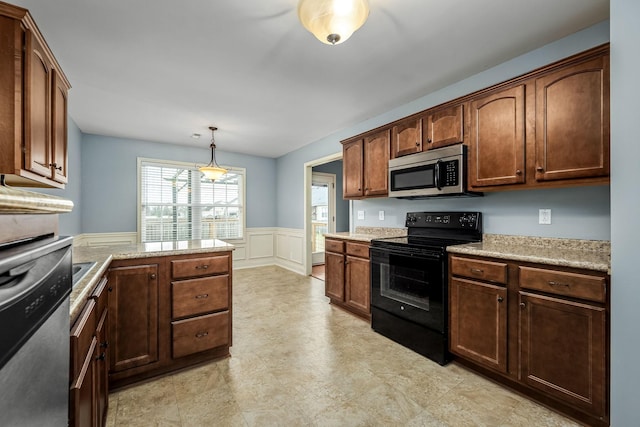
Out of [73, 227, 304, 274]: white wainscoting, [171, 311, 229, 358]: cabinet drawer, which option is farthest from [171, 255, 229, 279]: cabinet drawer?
[73, 227, 304, 274]: white wainscoting

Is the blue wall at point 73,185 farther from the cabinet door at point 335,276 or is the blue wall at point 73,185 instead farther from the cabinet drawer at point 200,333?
the cabinet door at point 335,276

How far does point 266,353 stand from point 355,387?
0.85 m

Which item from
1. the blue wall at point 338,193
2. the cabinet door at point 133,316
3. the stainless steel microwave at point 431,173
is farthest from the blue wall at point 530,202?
the blue wall at point 338,193

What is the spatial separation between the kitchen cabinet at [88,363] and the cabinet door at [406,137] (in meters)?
2.73

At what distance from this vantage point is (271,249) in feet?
20.8

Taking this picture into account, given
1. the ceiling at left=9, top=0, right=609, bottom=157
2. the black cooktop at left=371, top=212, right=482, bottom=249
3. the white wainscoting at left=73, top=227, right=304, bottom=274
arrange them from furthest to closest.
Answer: the white wainscoting at left=73, top=227, right=304, bottom=274, the black cooktop at left=371, top=212, right=482, bottom=249, the ceiling at left=9, top=0, right=609, bottom=157

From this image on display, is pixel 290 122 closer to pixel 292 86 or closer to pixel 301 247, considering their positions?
pixel 292 86

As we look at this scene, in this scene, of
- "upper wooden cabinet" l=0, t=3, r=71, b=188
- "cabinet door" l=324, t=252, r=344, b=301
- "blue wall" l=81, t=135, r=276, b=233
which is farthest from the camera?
"blue wall" l=81, t=135, r=276, b=233

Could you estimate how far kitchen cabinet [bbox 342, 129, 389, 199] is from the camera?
3203 mm

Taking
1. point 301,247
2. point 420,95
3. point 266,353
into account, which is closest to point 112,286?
point 266,353

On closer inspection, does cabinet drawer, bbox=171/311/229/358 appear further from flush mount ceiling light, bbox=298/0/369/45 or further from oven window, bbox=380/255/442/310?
flush mount ceiling light, bbox=298/0/369/45

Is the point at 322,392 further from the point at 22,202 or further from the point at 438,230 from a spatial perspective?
the point at 22,202

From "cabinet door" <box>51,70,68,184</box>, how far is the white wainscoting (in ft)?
12.6

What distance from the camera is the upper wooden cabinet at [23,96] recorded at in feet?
4.22
